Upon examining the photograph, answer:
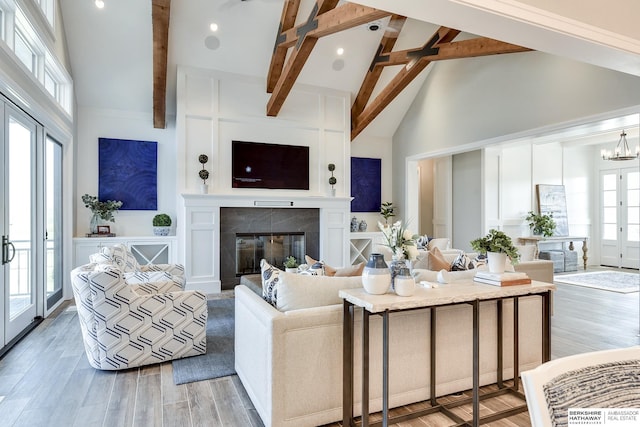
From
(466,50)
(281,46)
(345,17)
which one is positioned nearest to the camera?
(345,17)

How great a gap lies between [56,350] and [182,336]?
4.13 feet

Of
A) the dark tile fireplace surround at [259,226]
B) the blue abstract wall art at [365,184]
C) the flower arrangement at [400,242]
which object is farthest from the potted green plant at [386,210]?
the flower arrangement at [400,242]

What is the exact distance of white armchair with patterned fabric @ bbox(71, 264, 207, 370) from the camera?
2.88 metres

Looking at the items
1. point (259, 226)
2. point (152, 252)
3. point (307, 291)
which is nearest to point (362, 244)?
point (259, 226)

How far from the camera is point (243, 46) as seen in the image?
582cm

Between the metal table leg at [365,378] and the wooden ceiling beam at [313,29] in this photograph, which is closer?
the metal table leg at [365,378]

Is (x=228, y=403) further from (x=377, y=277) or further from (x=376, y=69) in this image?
(x=376, y=69)

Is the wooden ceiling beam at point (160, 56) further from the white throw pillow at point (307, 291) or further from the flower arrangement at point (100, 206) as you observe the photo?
the white throw pillow at point (307, 291)

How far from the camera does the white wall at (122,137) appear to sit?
5.92m

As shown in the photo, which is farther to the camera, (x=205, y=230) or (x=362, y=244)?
(x=362, y=244)

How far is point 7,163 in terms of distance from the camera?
3.42m

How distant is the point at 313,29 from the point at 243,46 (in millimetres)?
1621

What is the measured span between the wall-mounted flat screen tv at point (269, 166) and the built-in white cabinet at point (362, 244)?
1.64 meters

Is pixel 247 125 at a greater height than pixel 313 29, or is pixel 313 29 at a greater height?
pixel 313 29
